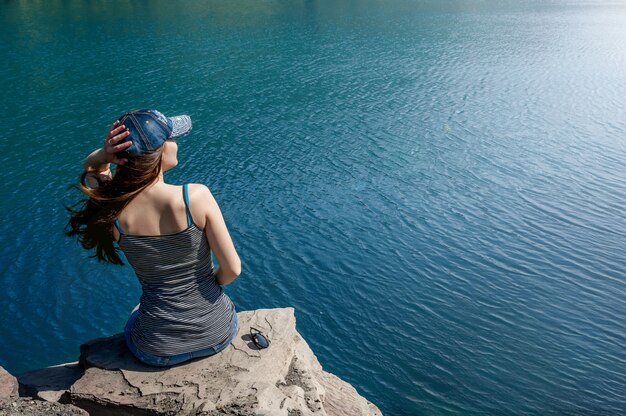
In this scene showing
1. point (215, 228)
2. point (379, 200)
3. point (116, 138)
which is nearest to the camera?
point (116, 138)

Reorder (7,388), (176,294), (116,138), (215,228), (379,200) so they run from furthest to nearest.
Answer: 1. (379,200)
2. (7,388)
3. (176,294)
4. (215,228)
5. (116,138)

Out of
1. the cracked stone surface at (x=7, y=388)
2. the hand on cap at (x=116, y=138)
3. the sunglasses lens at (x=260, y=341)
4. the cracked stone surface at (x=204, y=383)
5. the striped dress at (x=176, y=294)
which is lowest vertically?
the cracked stone surface at (x=7, y=388)

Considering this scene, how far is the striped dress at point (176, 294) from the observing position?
4301 mm

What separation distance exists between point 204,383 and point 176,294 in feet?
2.37

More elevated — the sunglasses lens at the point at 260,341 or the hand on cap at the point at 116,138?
the hand on cap at the point at 116,138

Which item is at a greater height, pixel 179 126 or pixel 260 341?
pixel 179 126

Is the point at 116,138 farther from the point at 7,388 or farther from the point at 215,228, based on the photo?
the point at 7,388

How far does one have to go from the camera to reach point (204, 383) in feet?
15.0

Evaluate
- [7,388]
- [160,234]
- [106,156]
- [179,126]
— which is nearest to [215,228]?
[160,234]

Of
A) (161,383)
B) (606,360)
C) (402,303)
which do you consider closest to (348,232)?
(402,303)

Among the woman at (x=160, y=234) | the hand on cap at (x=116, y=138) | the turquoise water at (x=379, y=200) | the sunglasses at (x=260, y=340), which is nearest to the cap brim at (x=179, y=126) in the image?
the woman at (x=160, y=234)

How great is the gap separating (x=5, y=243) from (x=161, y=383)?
8.43 metres

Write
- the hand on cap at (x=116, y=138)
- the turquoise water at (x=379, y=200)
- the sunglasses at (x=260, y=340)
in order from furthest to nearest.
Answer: the turquoise water at (x=379, y=200)
the sunglasses at (x=260, y=340)
the hand on cap at (x=116, y=138)

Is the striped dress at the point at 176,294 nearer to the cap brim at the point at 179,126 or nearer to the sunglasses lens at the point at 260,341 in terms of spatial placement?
the sunglasses lens at the point at 260,341
